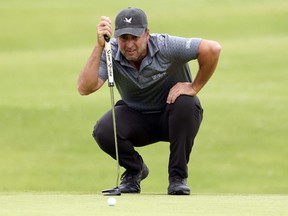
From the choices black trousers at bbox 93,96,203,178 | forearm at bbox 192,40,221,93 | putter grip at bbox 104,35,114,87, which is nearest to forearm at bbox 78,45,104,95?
putter grip at bbox 104,35,114,87

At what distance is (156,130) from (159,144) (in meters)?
7.88

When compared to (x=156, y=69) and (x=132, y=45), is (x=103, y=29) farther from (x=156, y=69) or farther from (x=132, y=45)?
(x=156, y=69)

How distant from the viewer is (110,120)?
27.6 ft

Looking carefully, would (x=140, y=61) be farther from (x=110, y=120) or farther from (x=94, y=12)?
(x=94, y=12)

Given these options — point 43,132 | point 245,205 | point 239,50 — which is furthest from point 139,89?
point 239,50

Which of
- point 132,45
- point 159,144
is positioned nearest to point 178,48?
point 132,45

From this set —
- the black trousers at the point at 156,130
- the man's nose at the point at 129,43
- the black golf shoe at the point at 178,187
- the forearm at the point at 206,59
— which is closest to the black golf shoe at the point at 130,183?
the black trousers at the point at 156,130

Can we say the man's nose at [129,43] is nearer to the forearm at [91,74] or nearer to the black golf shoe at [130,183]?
the forearm at [91,74]

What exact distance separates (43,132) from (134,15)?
9.49 m

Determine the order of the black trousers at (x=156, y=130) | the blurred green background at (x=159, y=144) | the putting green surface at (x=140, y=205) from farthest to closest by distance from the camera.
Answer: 1. the blurred green background at (x=159, y=144)
2. the black trousers at (x=156, y=130)
3. the putting green surface at (x=140, y=205)

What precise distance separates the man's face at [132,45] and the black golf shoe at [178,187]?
3.15ft

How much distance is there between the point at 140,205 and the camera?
6.78 metres

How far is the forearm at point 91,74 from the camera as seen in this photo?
798cm

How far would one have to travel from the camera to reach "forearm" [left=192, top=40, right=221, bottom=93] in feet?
26.9
